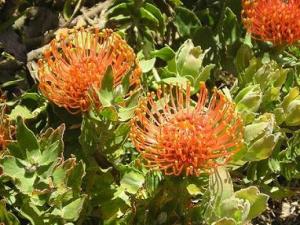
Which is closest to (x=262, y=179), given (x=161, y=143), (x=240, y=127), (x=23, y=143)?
(x=240, y=127)

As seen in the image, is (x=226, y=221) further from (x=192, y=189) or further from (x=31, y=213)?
(x=31, y=213)

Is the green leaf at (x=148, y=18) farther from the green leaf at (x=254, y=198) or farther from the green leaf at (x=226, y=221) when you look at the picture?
the green leaf at (x=226, y=221)

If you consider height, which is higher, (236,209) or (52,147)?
(52,147)

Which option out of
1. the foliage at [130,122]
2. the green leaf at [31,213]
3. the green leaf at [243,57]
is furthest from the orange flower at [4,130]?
the green leaf at [243,57]

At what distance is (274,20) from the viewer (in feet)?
6.77

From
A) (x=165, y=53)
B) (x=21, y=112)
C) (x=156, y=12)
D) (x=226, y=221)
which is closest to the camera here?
(x=226, y=221)

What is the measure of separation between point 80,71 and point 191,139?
1.20 feet

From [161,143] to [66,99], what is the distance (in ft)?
1.01

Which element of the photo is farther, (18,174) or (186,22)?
(186,22)

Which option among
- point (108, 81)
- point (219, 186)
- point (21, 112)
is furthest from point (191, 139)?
point (21, 112)

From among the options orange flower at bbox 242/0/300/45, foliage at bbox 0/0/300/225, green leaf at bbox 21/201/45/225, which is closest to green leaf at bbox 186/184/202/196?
foliage at bbox 0/0/300/225

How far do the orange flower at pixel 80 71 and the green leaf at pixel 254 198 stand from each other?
404 millimetres

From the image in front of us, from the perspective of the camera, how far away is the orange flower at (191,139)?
63.9 inches

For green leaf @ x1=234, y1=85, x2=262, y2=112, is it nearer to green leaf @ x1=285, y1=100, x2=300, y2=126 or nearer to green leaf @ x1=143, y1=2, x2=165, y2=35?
green leaf @ x1=285, y1=100, x2=300, y2=126
